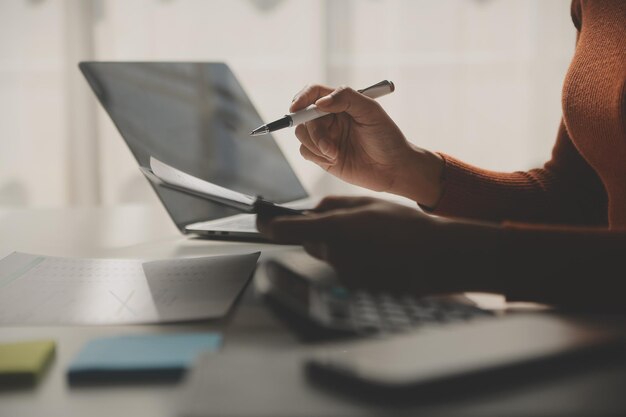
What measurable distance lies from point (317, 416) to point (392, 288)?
21 centimetres

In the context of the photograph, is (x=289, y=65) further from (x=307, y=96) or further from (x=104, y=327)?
(x=104, y=327)

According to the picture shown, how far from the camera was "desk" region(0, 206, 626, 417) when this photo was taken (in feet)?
0.91

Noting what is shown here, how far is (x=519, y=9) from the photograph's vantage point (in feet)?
6.42

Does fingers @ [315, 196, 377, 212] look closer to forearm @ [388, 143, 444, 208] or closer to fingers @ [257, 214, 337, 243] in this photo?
fingers @ [257, 214, 337, 243]

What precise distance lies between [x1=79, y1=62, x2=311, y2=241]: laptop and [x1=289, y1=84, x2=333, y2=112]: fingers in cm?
16

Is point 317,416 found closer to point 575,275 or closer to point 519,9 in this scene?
point 575,275

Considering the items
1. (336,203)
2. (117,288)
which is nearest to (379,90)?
(336,203)

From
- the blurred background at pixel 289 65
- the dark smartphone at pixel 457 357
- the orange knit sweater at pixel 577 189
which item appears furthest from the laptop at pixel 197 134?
the blurred background at pixel 289 65

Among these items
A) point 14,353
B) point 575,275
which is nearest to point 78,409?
point 14,353

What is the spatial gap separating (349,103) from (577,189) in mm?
363

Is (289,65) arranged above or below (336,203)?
above

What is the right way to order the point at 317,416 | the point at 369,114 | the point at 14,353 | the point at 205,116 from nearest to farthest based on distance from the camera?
the point at 317,416
the point at 14,353
the point at 369,114
the point at 205,116

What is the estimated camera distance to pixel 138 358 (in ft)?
1.24

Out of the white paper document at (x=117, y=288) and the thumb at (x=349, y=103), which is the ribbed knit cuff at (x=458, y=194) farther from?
the white paper document at (x=117, y=288)
